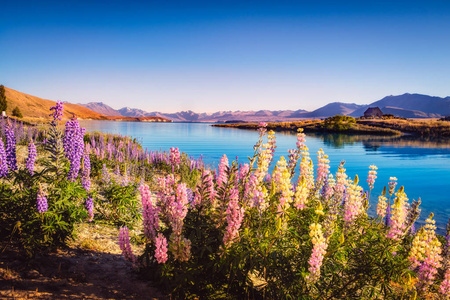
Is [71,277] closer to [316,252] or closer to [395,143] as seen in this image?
[316,252]

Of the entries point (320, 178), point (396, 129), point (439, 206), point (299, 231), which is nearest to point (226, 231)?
point (299, 231)

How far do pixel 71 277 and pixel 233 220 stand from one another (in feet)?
9.44

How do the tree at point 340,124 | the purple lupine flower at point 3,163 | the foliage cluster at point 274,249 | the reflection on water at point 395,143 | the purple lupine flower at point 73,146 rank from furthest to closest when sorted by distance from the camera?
the tree at point 340,124
the reflection on water at point 395,143
the purple lupine flower at point 73,146
the purple lupine flower at point 3,163
the foliage cluster at point 274,249

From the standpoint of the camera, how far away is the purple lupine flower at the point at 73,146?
16.1ft

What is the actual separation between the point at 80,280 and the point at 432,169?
2307cm

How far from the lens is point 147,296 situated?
11.6 ft

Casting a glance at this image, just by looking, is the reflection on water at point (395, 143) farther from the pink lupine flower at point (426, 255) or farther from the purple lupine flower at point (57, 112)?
the purple lupine flower at point (57, 112)

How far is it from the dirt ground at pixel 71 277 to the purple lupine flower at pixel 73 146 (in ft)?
5.01

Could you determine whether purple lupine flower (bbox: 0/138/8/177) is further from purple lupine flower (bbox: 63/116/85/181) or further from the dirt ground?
the dirt ground

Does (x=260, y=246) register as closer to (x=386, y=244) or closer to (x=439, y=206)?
(x=386, y=244)

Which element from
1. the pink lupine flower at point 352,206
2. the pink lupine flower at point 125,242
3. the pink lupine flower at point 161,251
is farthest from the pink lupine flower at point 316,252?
the pink lupine flower at point 125,242

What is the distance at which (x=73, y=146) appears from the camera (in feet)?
16.5

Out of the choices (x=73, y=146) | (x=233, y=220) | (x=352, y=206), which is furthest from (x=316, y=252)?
(x=73, y=146)

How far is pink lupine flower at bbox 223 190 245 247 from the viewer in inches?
125
